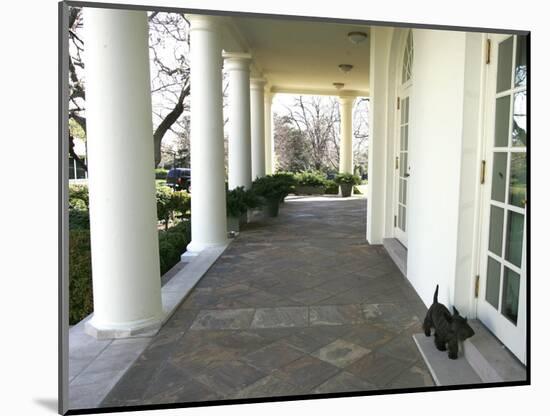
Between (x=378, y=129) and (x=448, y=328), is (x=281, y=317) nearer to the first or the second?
(x=448, y=328)

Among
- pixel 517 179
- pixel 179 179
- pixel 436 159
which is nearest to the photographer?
pixel 517 179

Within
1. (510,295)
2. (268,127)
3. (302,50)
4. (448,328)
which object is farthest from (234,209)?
(268,127)

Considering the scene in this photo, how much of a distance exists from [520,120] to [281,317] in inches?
81.9

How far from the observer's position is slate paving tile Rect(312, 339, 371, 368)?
2.69 meters

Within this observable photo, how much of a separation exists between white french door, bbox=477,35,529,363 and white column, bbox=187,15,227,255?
11.6 ft

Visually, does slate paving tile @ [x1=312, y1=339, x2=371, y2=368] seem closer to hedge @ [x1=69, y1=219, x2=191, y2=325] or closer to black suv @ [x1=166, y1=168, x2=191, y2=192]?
hedge @ [x1=69, y1=219, x2=191, y2=325]

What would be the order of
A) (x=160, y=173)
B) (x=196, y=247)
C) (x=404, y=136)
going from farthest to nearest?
(x=160, y=173)
(x=196, y=247)
(x=404, y=136)

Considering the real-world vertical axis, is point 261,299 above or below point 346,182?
below

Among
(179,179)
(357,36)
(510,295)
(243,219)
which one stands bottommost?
(243,219)

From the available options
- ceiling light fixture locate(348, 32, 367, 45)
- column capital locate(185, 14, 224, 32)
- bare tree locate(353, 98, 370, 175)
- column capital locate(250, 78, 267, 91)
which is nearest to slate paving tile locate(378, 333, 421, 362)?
column capital locate(185, 14, 224, 32)

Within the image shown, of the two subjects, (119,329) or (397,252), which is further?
(397,252)

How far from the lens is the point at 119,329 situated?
298 cm

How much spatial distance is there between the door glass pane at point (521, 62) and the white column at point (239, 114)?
19.5 feet

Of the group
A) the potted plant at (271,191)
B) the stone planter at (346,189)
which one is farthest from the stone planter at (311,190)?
the potted plant at (271,191)
